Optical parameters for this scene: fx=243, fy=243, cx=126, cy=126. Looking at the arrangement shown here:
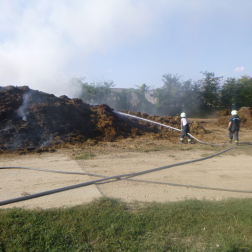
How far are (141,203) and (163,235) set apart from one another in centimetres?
118

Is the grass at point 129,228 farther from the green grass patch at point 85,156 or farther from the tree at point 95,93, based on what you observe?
the tree at point 95,93

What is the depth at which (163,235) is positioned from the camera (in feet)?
11.4

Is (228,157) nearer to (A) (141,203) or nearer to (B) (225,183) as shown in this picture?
(B) (225,183)

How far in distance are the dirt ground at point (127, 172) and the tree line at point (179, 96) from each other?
53.6 ft

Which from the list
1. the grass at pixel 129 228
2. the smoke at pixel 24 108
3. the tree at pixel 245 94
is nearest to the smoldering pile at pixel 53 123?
the smoke at pixel 24 108

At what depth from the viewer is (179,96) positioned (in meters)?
27.6

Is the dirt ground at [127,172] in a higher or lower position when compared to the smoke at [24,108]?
lower

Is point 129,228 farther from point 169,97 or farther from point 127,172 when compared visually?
point 169,97

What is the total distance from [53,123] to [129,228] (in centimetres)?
821

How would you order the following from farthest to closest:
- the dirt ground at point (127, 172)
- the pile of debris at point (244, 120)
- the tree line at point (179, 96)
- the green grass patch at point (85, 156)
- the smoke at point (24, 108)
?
the tree line at point (179, 96), the pile of debris at point (244, 120), the smoke at point (24, 108), the green grass patch at point (85, 156), the dirt ground at point (127, 172)

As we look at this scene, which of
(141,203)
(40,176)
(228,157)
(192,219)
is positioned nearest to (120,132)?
(228,157)

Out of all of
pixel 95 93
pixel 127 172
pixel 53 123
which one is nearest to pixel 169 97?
pixel 95 93

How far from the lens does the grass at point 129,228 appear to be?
321 cm

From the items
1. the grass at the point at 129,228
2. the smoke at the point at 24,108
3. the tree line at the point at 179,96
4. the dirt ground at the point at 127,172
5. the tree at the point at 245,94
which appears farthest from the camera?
the tree at the point at 245,94
